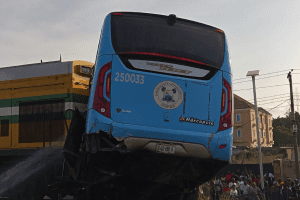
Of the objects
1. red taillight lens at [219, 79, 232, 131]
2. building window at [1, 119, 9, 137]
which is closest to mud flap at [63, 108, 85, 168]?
red taillight lens at [219, 79, 232, 131]

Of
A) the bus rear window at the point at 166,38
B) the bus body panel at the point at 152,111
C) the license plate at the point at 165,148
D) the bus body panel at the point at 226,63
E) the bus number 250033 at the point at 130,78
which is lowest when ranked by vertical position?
the license plate at the point at 165,148

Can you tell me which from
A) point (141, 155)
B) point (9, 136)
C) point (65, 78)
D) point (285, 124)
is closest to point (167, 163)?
point (141, 155)

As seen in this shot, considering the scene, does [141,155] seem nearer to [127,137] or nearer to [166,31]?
[127,137]

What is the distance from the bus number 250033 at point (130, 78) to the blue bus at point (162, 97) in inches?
0.6

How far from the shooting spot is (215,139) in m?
5.93

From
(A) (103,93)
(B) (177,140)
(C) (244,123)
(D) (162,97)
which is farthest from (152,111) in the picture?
(C) (244,123)

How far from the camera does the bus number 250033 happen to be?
5724mm

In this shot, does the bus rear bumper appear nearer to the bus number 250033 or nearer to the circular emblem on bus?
the circular emblem on bus

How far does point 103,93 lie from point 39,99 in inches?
151

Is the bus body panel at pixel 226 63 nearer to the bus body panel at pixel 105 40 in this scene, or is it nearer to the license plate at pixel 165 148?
the license plate at pixel 165 148

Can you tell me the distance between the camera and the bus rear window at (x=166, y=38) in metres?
5.95

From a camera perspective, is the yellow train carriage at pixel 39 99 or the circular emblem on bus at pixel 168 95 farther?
the yellow train carriage at pixel 39 99

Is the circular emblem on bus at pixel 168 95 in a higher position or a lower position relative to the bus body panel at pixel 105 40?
lower

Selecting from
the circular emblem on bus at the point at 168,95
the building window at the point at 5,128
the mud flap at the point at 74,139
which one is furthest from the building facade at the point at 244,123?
the circular emblem on bus at the point at 168,95
